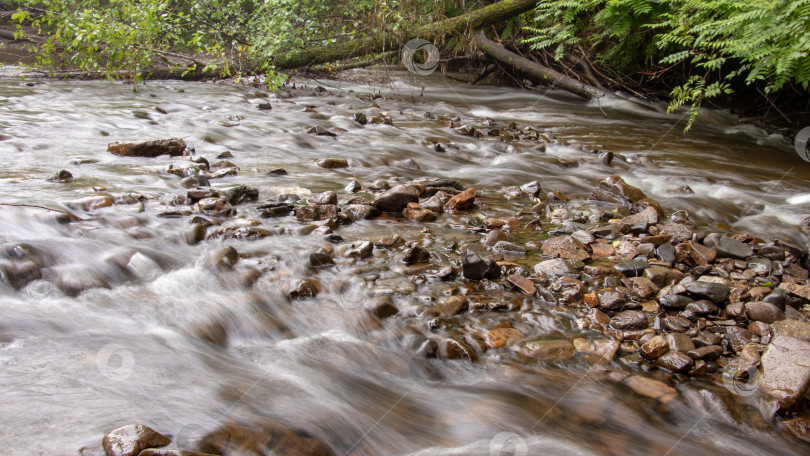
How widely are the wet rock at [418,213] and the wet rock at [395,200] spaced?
0.06 meters

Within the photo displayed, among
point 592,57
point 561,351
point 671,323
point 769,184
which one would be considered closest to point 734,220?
point 769,184

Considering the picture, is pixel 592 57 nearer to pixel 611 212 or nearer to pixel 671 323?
pixel 611 212

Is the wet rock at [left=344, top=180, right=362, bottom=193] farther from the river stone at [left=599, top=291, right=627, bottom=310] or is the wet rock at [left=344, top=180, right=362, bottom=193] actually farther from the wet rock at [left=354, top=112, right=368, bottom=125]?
the wet rock at [left=354, top=112, right=368, bottom=125]

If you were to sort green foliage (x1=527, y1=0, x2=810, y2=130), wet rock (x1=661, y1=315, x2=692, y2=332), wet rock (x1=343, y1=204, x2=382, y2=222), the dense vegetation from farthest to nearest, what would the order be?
the dense vegetation < green foliage (x1=527, y1=0, x2=810, y2=130) < wet rock (x1=343, y1=204, x2=382, y2=222) < wet rock (x1=661, y1=315, x2=692, y2=332)

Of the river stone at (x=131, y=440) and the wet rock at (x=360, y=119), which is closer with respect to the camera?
the river stone at (x=131, y=440)

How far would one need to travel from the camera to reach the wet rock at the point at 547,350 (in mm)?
2367

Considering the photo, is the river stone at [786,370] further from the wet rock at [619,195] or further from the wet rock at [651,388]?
the wet rock at [619,195]

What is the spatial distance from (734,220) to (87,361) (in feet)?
16.1

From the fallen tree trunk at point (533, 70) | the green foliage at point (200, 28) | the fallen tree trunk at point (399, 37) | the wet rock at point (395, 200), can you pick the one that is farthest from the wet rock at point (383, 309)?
the fallen tree trunk at point (533, 70)

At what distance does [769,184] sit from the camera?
562cm

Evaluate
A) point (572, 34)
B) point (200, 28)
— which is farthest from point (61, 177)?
point (572, 34)

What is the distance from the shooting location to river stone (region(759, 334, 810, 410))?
2.04 m

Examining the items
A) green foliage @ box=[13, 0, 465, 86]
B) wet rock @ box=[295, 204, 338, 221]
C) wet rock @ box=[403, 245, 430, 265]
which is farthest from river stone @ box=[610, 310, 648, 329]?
green foliage @ box=[13, 0, 465, 86]

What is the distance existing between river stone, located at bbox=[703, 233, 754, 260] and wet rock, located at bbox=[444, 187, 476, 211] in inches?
68.1
